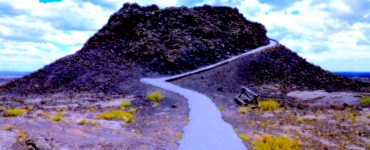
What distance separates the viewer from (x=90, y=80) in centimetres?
4116

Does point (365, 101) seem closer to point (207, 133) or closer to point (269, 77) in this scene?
point (207, 133)

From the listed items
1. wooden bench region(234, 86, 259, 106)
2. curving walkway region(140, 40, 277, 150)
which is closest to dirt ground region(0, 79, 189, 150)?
curving walkway region(140, 40, 277, 150)

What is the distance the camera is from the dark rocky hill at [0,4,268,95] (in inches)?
1647

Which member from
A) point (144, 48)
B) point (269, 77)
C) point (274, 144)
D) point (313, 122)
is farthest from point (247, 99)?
point (144, 48)

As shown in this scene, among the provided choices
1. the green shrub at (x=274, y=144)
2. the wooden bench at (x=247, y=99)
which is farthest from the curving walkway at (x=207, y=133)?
the wooden bench at (x=247, y=99)

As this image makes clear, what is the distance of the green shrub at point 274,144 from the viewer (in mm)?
12930

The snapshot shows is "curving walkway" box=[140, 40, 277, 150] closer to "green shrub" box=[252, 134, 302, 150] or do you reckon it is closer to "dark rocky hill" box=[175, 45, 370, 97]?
"green shrub" box=[252, 134, 302, 150]

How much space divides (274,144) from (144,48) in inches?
1570

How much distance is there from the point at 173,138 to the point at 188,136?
52cm

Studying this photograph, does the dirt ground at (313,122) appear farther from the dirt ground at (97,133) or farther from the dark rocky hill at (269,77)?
the dark rocky hill at (269,77)

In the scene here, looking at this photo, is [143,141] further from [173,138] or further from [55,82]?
[55,82]

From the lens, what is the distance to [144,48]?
52094 millimetres

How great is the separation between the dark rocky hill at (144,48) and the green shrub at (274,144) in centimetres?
2120

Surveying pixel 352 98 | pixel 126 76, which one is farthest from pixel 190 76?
pixel 352 98
